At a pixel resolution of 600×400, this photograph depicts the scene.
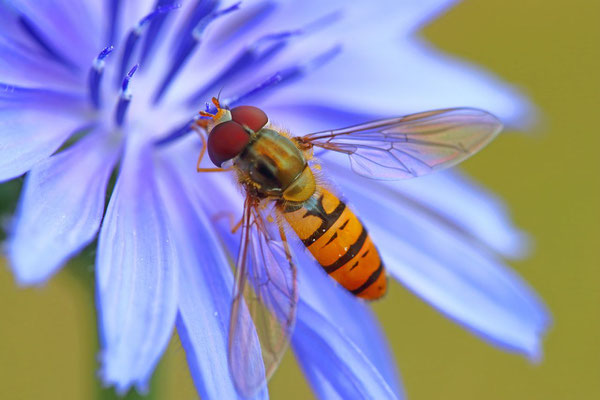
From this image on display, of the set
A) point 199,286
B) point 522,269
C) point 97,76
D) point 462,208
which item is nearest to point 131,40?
point 97,76

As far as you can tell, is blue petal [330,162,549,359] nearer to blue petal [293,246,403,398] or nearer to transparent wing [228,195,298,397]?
blue petal [293,246,403,398]

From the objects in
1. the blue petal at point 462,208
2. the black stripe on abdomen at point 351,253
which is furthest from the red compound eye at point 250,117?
the blue petal at point 462,208

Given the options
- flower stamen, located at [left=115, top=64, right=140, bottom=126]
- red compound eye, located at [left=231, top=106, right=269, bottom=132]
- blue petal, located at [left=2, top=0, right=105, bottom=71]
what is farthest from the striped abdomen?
blue petal, located at [left=2, top=0, right=105, bottom=71]

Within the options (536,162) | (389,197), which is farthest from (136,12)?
(536,162)

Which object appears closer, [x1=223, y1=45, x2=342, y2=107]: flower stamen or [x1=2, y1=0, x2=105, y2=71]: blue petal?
[x1=2, y1=0, x2=105, y2=71]: blue petal

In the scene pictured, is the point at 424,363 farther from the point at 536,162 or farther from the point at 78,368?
the point at 78,368

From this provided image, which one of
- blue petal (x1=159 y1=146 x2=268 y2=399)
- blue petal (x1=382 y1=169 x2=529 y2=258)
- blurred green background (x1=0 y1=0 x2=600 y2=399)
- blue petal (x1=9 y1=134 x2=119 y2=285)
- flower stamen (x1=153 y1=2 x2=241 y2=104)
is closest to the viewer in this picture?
blue petal (x1=9 y1=134 x2=119 y2=285)
